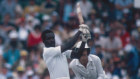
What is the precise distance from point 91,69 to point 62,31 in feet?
26.0

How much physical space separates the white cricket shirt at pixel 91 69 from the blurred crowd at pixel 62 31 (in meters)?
4.28

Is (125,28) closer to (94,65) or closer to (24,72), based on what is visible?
(24,72)

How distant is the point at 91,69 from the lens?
41.8ft

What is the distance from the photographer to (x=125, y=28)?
21047 millimetres

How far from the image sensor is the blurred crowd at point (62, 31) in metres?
18.7

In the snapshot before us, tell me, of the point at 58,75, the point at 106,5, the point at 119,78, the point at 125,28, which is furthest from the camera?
the point at 106,5

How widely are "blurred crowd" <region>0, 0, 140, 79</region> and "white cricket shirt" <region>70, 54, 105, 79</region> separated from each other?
14.0ft

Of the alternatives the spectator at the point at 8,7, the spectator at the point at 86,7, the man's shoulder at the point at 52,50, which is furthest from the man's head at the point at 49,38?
the spectator at the point at 8,7

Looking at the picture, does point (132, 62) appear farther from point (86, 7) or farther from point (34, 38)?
point (86, 7)

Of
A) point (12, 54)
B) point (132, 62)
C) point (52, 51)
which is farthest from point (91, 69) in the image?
point (12, 54)

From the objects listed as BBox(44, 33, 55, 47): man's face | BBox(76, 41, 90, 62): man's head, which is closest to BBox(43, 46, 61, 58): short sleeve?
BBox(44, 33, 55, 47): man's face

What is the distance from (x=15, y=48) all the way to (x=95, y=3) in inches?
156

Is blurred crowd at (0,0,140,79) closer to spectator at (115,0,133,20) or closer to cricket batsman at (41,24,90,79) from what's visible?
spectator at (115,0,133,20)

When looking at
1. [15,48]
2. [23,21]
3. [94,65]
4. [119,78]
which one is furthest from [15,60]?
[94,65]
